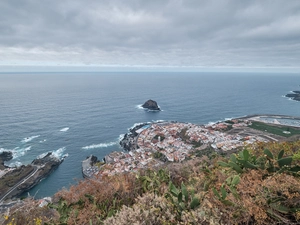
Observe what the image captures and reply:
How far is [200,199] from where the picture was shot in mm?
5113

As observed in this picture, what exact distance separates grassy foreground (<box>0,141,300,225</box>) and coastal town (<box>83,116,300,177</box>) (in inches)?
803

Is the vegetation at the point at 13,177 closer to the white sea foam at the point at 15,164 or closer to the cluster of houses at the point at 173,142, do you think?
the white sea foam at the point at 15,164

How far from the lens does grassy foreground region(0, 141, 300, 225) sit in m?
4.37

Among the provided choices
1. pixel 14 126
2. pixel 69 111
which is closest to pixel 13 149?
pixel 14 126

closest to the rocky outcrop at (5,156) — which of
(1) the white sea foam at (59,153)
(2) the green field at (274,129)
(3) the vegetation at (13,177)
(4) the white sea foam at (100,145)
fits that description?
(3) the vegetation at (13,177)

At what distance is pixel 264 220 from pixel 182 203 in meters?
1.98

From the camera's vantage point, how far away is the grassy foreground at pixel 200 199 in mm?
4371

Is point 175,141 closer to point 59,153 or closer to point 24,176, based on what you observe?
point 59,153

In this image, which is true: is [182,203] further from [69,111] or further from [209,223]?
[69,111]

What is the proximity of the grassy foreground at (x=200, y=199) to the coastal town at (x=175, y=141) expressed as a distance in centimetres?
2040

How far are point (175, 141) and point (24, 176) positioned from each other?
28.1m

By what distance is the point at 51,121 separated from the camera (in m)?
51.5

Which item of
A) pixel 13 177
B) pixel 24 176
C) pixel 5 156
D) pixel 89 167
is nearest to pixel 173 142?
pixel 89 167

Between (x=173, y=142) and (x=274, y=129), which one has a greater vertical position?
(x=274, y=129)
